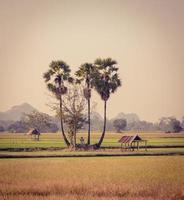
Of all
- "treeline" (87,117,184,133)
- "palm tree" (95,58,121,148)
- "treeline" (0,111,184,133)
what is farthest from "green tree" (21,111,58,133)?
"palm tree" (95,58,121,148)

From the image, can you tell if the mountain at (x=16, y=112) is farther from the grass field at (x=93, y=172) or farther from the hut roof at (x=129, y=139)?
the hut roof at (x=129, y=139)

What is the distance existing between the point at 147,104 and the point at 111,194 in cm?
155

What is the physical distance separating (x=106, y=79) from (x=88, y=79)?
30 cm

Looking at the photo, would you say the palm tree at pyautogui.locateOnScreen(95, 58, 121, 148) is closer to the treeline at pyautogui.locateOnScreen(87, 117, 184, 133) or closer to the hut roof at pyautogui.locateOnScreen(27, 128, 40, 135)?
the treeline at pyautogui.locateOnScreen(87, 117, 184, 133)

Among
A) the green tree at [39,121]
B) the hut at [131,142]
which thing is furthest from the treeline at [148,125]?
the green tree at [39,121]

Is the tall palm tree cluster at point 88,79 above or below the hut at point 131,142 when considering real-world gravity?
above

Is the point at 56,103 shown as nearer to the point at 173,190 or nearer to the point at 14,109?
the point at 14,109

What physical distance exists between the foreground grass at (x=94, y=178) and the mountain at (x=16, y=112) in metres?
0.63

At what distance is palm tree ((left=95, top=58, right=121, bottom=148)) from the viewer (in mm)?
7261

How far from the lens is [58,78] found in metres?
7.27

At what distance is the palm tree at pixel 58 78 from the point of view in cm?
714

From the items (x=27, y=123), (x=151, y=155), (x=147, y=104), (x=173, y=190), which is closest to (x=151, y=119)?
(x=147, y=104)

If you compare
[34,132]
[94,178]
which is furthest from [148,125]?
[34,132]

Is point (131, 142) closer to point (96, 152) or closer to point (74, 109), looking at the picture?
point (96, 152)
